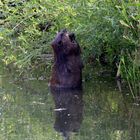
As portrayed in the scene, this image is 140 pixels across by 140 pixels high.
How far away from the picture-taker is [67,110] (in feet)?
25.7

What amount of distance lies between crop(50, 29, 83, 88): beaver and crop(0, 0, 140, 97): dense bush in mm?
316

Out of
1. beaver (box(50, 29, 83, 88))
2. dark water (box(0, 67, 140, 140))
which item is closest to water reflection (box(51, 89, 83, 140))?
dark water (box(0, 67, 140, 140))

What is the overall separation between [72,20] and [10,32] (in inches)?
39.6

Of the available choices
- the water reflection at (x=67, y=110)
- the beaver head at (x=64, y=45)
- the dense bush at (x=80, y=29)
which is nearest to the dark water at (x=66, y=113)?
the water reflection at (x=67, y=110)

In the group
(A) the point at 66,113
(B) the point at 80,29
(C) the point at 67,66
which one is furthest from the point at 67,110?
(B) the point at 80,29

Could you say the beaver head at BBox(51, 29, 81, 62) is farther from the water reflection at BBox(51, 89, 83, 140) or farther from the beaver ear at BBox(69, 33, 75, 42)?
the water reflection at BBox(51, 89, 83, 140)

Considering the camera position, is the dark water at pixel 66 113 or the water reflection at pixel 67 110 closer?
the dark water at pixel 66 113

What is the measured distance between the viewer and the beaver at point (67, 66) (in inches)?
349

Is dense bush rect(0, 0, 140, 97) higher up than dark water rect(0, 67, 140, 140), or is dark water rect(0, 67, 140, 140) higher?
dense bush rect(0, 0, 140, 97)

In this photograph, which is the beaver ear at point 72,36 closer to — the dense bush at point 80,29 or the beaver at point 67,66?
the beaver at point 67,66

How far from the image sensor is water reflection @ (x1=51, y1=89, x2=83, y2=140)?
7040mm

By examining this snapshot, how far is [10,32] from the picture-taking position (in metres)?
9.62

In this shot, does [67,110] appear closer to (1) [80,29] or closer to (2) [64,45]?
(2) [64,45]

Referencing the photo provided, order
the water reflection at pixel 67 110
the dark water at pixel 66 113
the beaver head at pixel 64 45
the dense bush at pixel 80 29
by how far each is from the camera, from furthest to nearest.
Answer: the beaver head at pixel 64 45 → the dense bush at pixel 80 29 → the water reflection at pixel 67 110 → the dark water at pixel 66 113
